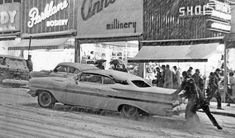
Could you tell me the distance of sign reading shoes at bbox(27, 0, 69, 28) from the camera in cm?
197

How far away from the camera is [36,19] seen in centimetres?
203

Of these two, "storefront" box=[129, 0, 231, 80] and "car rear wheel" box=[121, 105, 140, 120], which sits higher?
"storefront" box=[129, 0, 231, 80]

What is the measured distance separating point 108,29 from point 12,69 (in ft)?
2.18

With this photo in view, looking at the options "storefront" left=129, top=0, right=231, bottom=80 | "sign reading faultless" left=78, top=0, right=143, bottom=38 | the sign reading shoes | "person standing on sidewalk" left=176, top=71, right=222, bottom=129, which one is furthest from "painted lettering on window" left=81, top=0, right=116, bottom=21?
"person standing on sidewalk" left=176, top=71, right=222, bottom=129

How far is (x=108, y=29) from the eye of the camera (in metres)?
1.89

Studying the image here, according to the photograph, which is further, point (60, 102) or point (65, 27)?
point (60, 102)

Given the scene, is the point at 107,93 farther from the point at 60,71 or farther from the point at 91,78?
the point at 60,71

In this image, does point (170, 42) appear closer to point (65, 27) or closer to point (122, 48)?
point (122, 48)

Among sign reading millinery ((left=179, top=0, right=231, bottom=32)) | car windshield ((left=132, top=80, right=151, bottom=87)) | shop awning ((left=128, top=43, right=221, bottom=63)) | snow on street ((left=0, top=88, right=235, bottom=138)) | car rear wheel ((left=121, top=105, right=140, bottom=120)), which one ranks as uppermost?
sign reading millinery ((left=179, top=0, right=231, bottom=32))

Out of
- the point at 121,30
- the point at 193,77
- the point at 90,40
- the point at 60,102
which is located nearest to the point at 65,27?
the point at 90,40

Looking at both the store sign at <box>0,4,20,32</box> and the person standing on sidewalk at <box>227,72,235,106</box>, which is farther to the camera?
the store sign at <box>0,4,20,32</box>

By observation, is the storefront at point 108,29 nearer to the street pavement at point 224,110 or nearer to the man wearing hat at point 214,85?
the man wearing hat at point 214,85

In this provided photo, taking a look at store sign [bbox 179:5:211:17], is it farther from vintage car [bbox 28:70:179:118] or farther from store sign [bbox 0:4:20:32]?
store sign [bbox 0:4:20:32]

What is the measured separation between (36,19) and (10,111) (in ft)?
2.34
